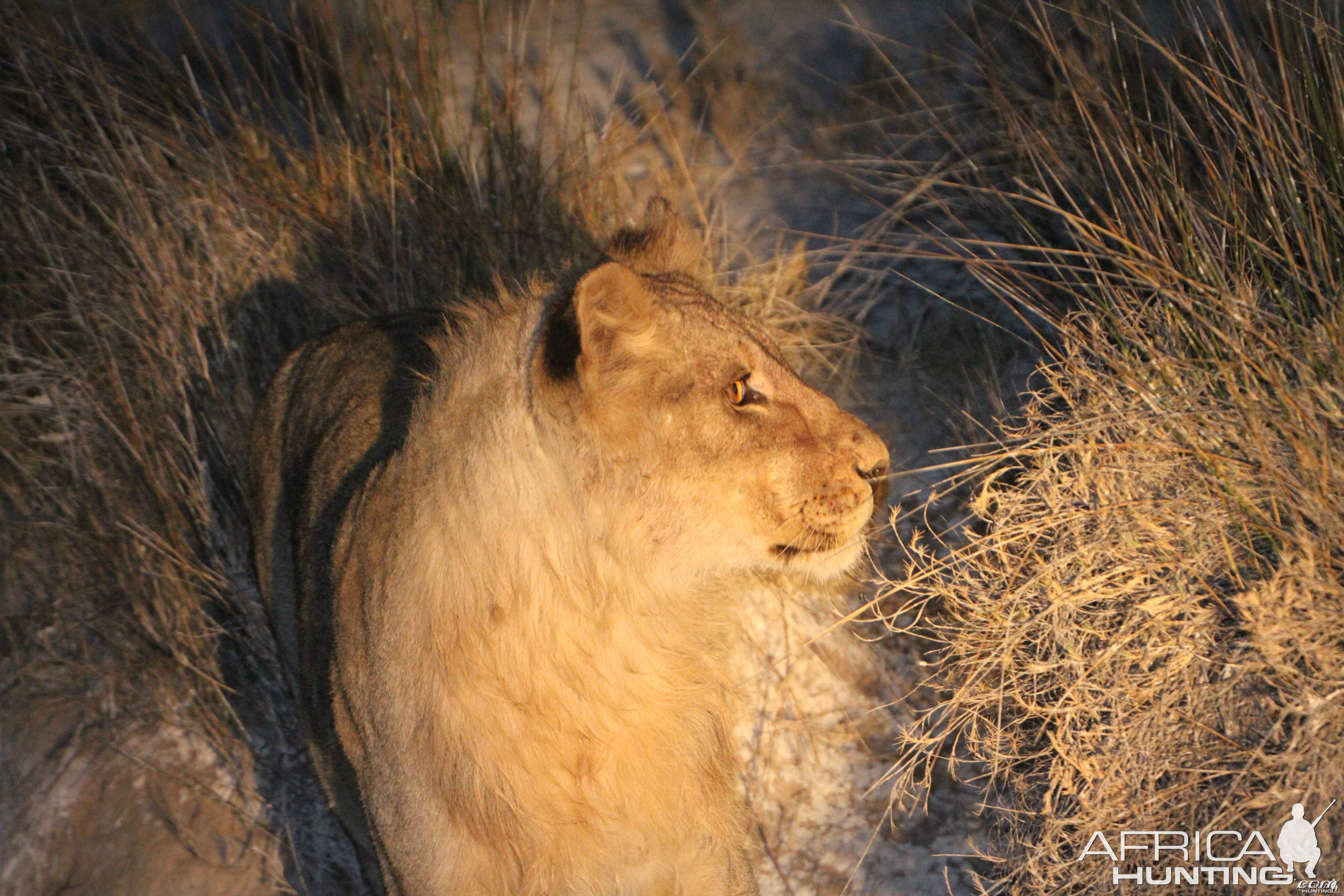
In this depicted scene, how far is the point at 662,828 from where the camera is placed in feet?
9.62

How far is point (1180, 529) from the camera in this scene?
3.15 m

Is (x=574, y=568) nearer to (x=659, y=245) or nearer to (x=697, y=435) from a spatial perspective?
(x=697, y=435)

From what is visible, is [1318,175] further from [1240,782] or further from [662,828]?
[662,828]

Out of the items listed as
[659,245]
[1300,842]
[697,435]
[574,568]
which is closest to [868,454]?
[697,435]

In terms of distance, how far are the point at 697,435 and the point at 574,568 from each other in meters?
0.42

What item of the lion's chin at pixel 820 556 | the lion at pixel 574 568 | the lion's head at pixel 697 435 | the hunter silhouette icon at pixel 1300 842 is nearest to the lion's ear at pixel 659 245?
the lion at pixel 574 568

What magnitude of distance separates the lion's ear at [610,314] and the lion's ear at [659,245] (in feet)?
2.43

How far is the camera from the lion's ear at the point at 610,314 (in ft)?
7.66

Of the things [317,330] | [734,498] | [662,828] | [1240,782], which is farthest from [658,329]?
[317,330]

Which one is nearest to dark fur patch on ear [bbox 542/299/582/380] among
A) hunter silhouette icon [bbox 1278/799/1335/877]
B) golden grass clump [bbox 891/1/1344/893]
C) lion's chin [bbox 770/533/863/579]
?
lion's chin [bbox 770/533/863/579]

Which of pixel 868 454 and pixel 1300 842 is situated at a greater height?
pixel 868 454

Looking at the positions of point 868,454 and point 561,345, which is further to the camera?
point 868,454

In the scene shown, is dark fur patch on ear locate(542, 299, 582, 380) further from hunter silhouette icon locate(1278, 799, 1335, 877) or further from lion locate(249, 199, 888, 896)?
hunter silhouette icon locate(1278, 799, 1335, 877)

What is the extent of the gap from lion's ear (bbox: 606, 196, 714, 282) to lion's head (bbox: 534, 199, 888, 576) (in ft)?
0.95
